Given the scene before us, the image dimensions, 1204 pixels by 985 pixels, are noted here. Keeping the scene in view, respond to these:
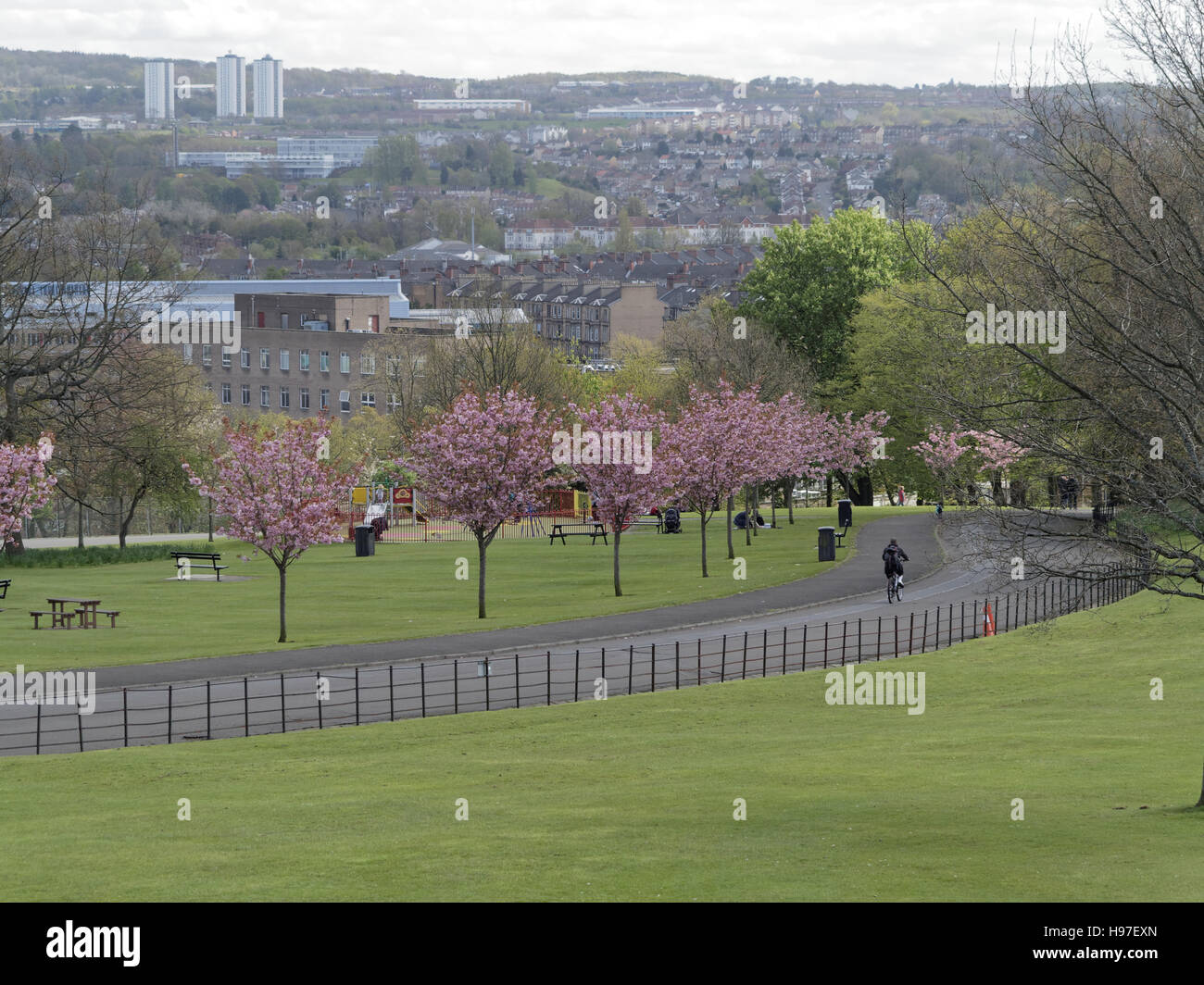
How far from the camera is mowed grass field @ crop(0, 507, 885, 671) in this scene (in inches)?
1540

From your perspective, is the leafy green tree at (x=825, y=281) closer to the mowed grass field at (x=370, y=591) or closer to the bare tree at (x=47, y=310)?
the mowed grass field at (x=370, y=591)

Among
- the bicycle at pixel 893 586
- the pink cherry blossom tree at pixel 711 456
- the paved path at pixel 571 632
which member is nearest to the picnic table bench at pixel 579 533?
the paved path at pixel 571 632

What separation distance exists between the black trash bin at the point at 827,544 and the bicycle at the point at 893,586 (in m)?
9.54

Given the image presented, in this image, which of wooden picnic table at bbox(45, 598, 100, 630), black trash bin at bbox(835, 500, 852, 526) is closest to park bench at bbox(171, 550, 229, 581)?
wooden picnic table at bbox(45, 598, 100, 630)

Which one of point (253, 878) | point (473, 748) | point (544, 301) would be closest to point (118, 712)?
point (473, 748)

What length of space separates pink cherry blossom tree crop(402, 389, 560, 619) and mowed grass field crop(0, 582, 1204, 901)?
540 inches

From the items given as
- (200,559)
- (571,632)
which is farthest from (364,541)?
(571,632)

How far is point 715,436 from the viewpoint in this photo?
5391 centimetres

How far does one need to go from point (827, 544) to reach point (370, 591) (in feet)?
53.8

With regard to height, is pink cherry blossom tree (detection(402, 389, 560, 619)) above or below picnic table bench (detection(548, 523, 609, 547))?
above

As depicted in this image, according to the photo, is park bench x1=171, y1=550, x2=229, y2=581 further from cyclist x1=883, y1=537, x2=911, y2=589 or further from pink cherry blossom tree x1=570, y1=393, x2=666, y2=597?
cyclist x1=883, y1=537, x2=911, y2=589

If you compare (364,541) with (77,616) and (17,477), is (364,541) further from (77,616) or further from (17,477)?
(17,477)

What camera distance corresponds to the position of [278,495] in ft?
132
